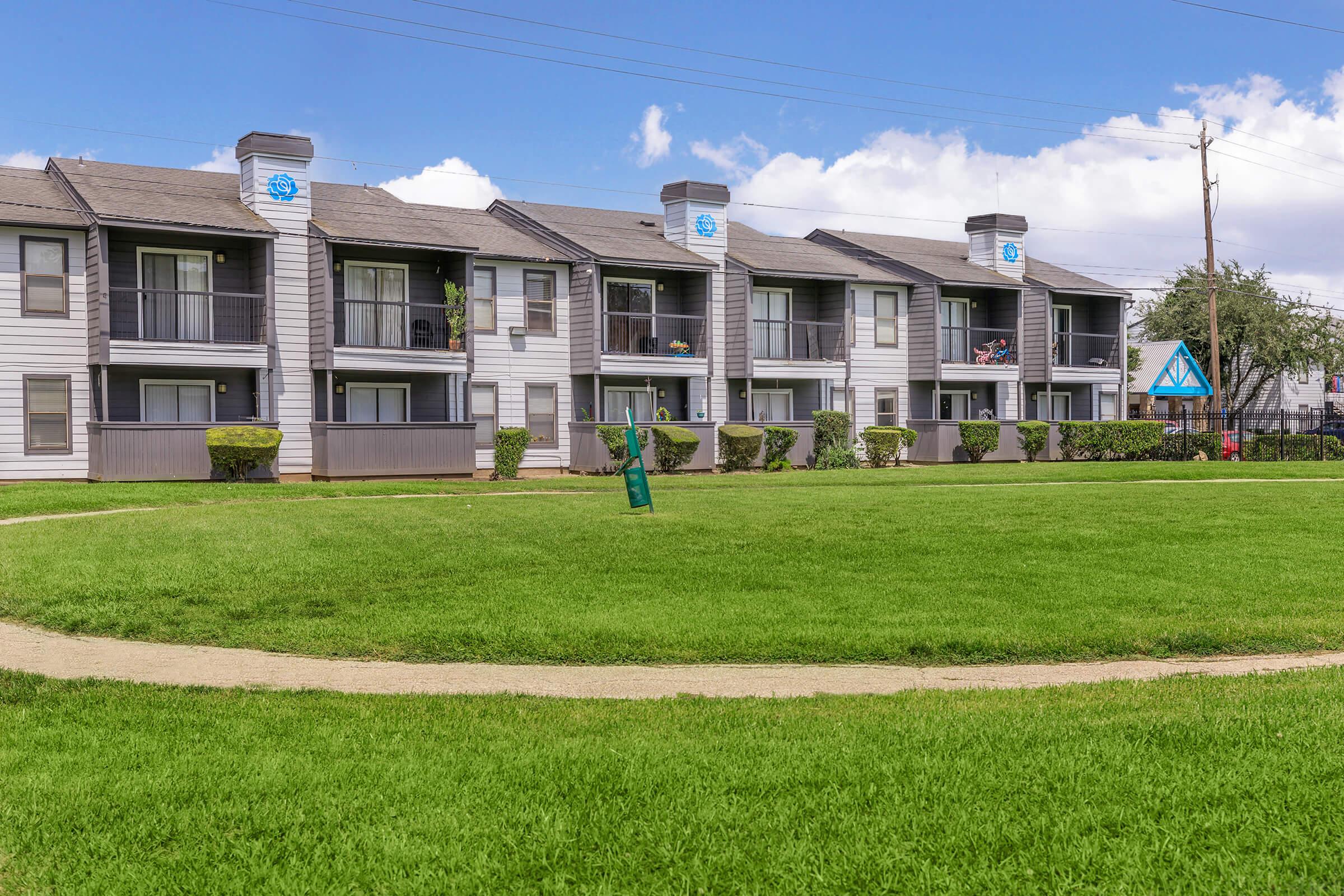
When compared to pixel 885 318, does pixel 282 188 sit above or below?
above

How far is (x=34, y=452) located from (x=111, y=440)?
2116 millimetres

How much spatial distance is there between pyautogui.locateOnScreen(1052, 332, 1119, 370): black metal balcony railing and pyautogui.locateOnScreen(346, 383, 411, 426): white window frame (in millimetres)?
25559

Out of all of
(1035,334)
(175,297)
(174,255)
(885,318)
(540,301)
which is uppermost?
(174,255)

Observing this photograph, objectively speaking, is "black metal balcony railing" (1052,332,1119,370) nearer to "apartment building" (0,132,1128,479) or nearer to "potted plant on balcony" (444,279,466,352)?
"apartment building" (0,132,1128,479)

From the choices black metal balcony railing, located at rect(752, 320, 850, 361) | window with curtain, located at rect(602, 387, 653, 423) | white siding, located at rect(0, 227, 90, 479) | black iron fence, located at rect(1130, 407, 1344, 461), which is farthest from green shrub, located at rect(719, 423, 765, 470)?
white siding, located at rect(0, 227, 90, 479)

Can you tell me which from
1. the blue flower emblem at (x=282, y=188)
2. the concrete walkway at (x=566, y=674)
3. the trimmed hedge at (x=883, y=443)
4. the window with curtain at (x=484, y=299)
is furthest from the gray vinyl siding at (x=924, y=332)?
the concrete walkway at (x=566, y=674)

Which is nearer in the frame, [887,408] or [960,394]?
[887,408]

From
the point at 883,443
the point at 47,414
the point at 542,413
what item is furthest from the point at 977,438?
the point at 47,414

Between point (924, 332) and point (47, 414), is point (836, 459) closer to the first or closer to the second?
point (924, 332)

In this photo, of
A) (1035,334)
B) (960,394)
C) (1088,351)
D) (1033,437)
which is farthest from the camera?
(1088,351)

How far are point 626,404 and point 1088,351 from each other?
70.9ft

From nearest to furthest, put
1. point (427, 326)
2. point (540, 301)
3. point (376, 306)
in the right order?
point (376, 306) < point (427, 326) < point (540, 301)

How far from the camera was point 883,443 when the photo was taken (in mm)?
39000

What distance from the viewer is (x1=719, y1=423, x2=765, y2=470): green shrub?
35.5 metres
